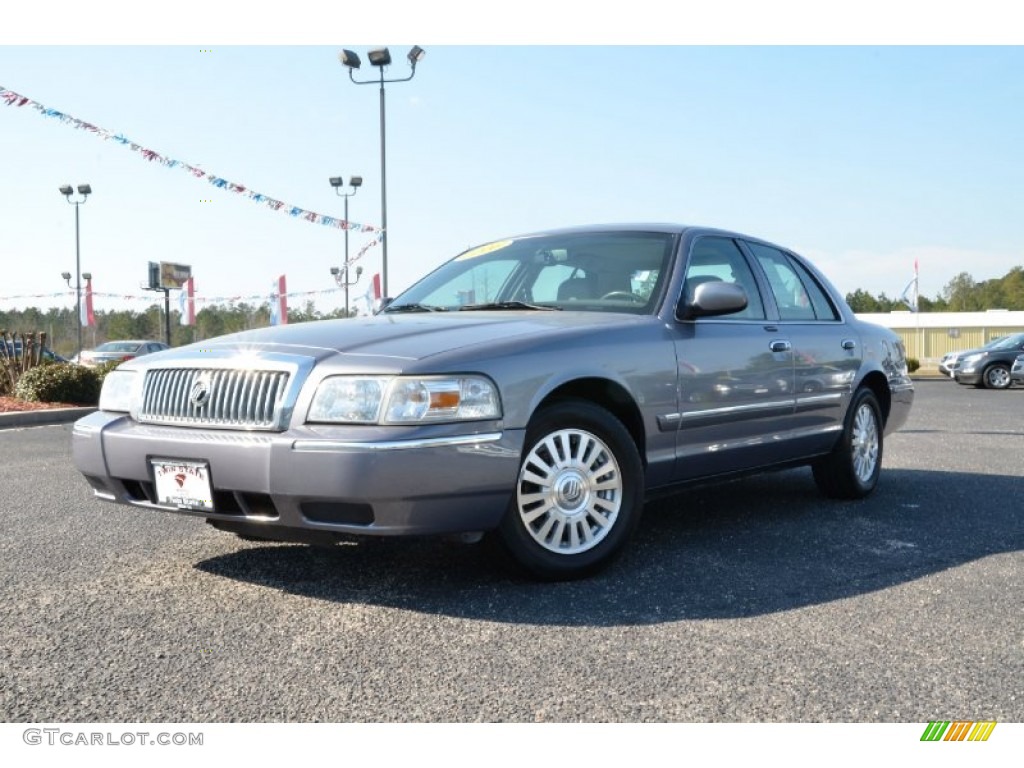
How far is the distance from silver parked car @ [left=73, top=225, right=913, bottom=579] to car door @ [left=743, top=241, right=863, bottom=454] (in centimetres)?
4

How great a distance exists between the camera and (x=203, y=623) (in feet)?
11.4

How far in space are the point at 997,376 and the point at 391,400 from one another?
907 inches

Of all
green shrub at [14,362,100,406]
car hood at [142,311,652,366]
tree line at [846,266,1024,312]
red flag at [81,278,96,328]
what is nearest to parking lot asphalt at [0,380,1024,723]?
car hood at [142,311,652,366]

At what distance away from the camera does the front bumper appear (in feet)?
11.4

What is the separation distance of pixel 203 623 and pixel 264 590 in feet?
1.47

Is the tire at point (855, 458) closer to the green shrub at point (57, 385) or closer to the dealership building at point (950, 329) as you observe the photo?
the green shrub at point (57, 385)

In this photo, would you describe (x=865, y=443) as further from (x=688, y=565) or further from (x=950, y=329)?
(x=950, y=329)

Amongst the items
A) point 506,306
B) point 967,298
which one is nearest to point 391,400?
point 506,306

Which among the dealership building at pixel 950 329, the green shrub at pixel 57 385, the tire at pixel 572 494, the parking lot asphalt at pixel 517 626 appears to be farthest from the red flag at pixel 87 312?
the dealership building at pixel 950 329

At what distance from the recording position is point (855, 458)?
6.08 metres

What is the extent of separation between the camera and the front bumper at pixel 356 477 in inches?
137
